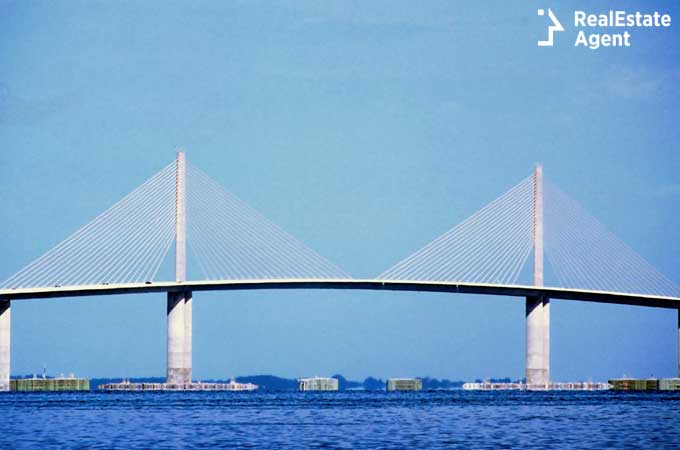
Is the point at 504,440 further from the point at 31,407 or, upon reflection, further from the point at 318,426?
the point at 31,407

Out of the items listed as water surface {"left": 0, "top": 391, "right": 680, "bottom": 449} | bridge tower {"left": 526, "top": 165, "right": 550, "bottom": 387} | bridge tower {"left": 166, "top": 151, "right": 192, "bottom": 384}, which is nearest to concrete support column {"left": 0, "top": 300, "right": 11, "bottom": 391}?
bridge tower {"left": 166, "top": 151, "right": 192, "bottom": 384}

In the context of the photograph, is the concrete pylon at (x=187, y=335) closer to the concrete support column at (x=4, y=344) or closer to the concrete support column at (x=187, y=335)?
the concrete support column at (x=187, y=335)

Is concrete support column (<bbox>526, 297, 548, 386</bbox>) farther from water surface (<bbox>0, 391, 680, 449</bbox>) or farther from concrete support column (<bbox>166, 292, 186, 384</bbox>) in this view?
water surface (<bbox>0, 391, 680, 449</bbox>)

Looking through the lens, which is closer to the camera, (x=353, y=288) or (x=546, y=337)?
(x=353, y=288)

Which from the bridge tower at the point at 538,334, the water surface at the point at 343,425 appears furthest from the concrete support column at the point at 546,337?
the water surface at the point at 343,425

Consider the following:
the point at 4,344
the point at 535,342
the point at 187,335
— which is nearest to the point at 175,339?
the point at 187,335

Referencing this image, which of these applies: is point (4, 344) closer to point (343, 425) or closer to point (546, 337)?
point (546, 337)
